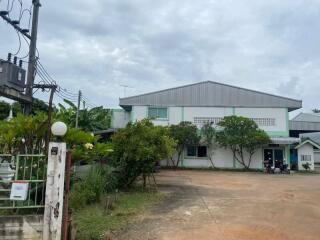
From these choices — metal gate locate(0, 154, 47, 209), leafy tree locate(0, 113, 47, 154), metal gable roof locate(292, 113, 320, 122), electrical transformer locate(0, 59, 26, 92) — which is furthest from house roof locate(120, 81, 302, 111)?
metal gate locate(0, 154, 47, 209)

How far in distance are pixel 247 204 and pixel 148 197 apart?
3493 millimetres

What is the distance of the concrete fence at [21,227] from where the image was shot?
639 centimetres

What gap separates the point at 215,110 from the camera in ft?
103

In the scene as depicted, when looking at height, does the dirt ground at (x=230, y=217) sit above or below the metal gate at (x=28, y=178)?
below

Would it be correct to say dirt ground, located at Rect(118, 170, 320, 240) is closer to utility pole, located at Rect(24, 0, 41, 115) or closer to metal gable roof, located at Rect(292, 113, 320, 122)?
utility pole, located at Rect(24, 0, 41, 115)

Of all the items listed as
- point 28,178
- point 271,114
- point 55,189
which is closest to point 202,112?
point 271,114

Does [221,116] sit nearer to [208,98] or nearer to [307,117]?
[208,98]

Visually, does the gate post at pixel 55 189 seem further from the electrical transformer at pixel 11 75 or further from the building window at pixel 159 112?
the building window at pixel 159 112

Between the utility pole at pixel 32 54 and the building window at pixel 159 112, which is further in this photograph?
the building window at pixel 159 112

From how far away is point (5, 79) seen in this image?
38.0 ft

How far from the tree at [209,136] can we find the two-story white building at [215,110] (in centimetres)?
43

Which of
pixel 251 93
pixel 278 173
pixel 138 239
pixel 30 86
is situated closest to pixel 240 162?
pixel 278 173

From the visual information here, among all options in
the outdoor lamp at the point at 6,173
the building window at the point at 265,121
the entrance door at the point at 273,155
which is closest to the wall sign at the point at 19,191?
the outdoor lamp at the point at 6,173

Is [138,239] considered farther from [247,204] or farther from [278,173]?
[278,173]
